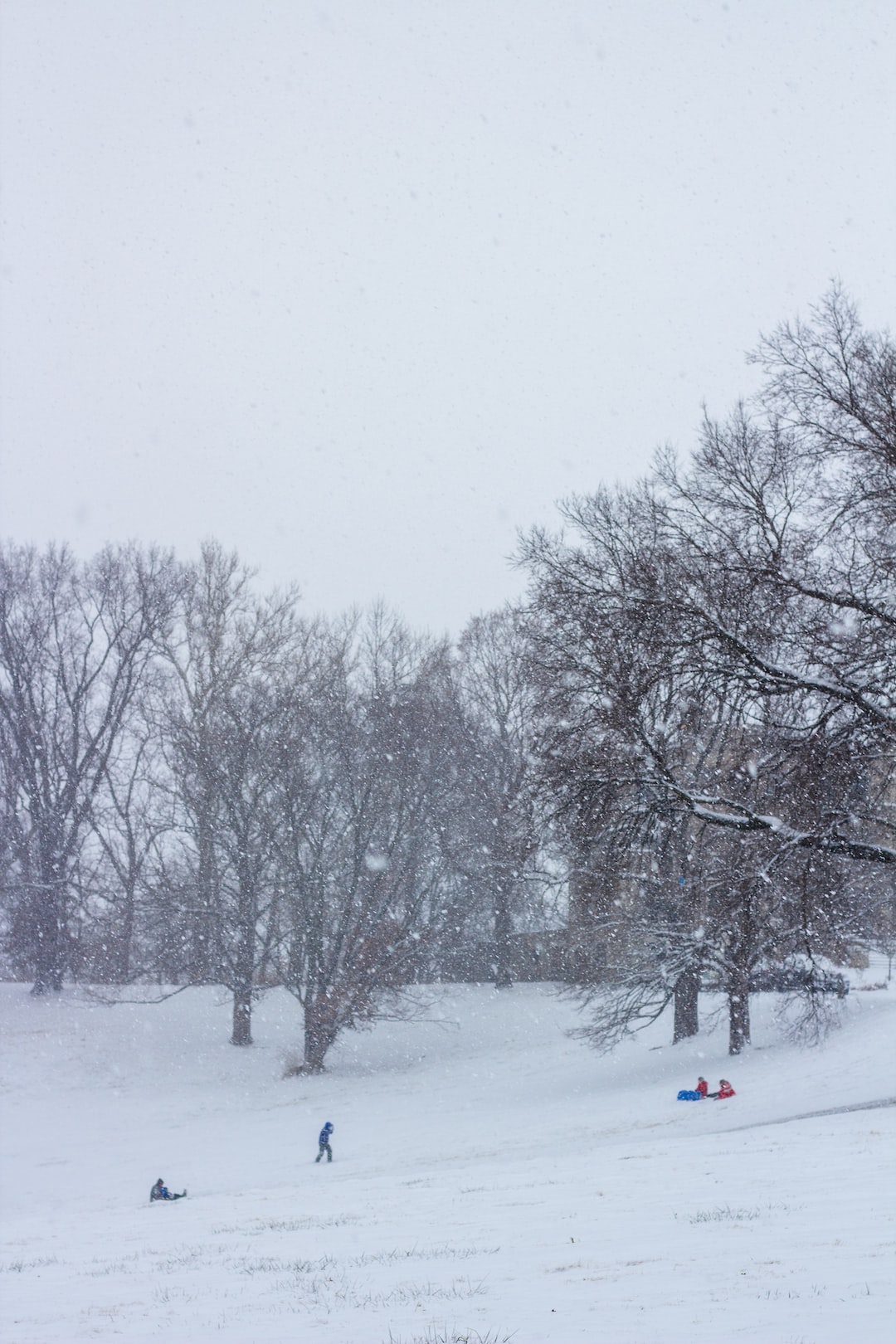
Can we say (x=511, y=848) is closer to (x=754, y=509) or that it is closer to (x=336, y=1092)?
(x=754, y=509)

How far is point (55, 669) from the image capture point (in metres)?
36.6

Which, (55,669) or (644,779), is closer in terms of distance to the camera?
(644,779)

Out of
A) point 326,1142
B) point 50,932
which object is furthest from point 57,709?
point 326,1142

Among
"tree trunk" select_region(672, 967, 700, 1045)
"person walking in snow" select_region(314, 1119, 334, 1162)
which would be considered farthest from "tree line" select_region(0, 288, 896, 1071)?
"person walking in snow" select_region(314, 1119, 334, 1162)

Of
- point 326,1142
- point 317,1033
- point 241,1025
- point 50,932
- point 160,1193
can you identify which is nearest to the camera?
point 160,1193

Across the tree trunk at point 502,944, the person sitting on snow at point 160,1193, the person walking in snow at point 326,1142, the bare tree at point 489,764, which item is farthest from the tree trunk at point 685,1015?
the person sitting on snow at point 160,1193

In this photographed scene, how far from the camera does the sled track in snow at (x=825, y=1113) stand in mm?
15344

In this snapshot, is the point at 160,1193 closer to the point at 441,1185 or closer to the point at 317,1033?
the point at 441,1185

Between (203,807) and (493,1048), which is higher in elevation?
(203,807)

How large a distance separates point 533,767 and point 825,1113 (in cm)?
690

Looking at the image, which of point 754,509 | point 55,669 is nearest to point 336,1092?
point 55,669

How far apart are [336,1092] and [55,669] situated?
1765 cm

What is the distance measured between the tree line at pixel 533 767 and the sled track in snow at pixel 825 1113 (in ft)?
5.63

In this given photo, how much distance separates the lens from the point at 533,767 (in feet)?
46.9
